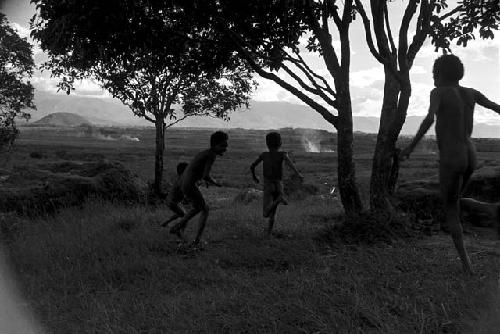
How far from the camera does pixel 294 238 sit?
804 cm

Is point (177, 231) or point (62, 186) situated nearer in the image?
point (177, 231)

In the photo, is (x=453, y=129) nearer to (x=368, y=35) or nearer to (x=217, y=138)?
(x=217, y=138)

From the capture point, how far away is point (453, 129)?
507cm

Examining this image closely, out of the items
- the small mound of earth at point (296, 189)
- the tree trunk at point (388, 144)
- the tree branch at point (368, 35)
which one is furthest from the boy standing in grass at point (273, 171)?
the small mound of earth at point (296, 189)

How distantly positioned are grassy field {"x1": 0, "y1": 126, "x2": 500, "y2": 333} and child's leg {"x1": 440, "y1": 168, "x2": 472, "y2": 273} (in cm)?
28

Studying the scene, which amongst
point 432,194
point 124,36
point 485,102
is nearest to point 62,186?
point 124,36

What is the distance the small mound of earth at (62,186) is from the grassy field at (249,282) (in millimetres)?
2711

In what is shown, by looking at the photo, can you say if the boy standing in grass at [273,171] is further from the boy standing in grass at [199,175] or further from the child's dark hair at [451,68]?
the child's dark hair at [451,68]

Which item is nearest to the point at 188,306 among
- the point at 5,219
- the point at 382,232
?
the point at 382,232

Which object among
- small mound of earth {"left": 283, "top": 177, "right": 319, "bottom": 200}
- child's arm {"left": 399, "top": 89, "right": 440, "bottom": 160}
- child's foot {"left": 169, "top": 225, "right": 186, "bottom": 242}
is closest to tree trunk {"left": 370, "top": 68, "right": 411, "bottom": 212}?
child's arm {"left": 399, "top": 89, "right": 440, "bottom": 160}

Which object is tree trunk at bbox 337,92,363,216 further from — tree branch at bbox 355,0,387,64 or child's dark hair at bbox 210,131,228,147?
child's dark hair at bbox 210,131,228,147

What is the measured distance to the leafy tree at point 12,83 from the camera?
55.0 ft

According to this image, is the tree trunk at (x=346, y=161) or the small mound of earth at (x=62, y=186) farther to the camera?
the small mound of earth at (x=62, y=186)

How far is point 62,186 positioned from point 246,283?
28.4 feet
